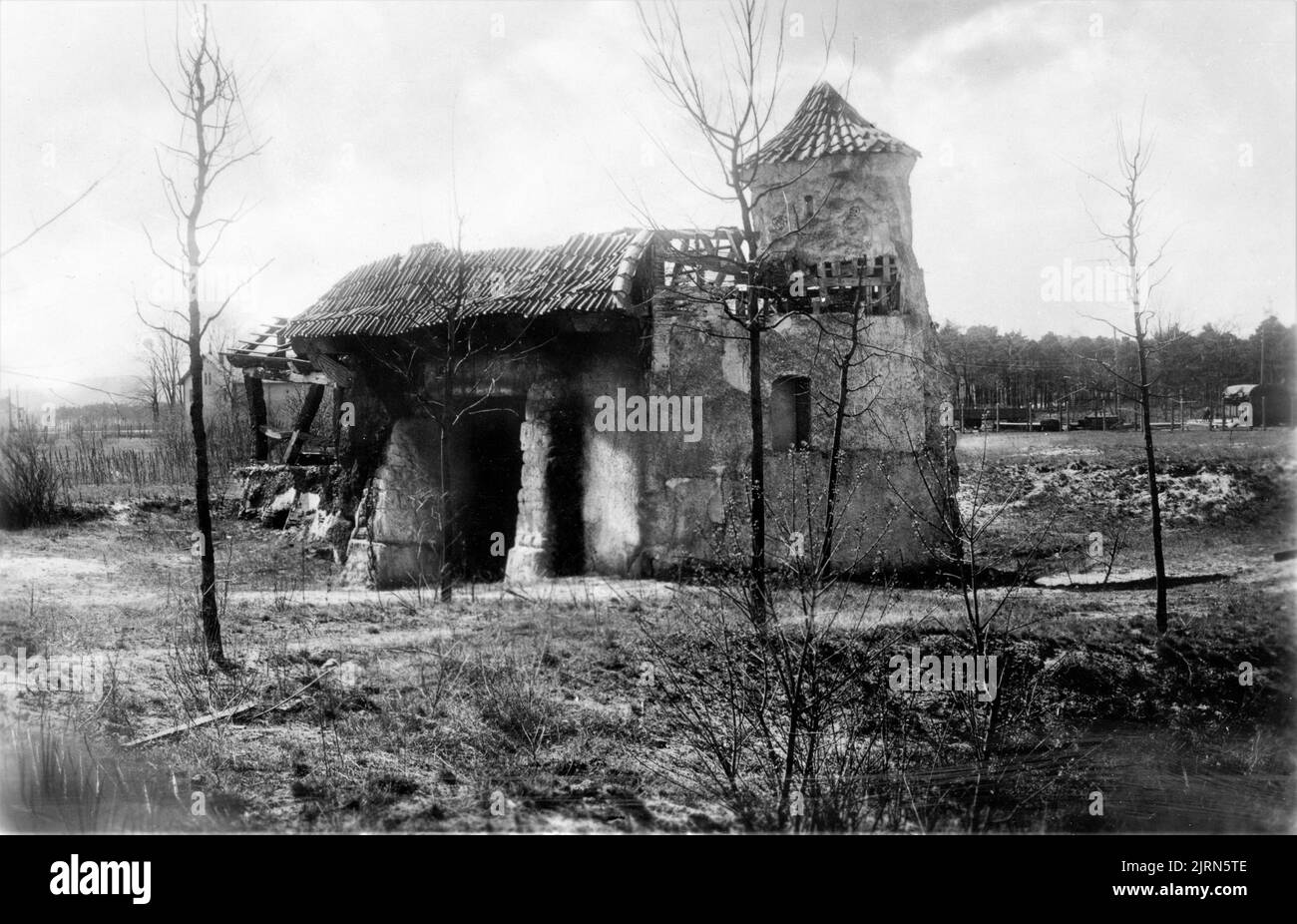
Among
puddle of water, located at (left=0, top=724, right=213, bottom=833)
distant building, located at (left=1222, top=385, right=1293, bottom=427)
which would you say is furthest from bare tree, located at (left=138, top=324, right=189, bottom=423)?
distant building, located at (left=1222, top=385, right=1293, bottom=427)

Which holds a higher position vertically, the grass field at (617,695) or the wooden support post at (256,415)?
the wooden support post at (256,415)

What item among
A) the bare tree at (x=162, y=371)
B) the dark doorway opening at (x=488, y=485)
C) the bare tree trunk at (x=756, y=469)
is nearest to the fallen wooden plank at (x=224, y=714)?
the bare tree at (x=162, y=371)

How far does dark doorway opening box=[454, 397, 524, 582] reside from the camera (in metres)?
11.7

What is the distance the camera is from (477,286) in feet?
36.8

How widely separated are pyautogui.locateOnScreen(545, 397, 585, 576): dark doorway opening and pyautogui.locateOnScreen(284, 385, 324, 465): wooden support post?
5.92 m

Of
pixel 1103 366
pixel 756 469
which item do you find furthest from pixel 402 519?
pixel 1103 366

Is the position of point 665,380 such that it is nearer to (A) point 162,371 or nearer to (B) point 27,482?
(A) point 162,371

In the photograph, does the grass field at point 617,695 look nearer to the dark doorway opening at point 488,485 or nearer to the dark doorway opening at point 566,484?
the dark doorway opening at point 566,484

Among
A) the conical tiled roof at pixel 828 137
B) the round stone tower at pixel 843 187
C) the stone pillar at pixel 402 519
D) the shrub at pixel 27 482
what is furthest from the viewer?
the stone pillar at pixel 402 519

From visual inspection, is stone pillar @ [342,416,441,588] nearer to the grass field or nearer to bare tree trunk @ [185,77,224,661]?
the grass field

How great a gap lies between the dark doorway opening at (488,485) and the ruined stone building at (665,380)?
0.24 m

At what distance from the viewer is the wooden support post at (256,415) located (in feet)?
43.4

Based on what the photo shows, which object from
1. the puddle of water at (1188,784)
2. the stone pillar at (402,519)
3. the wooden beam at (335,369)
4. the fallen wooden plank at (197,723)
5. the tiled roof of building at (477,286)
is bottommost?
the puddle of water at (1188,784)
